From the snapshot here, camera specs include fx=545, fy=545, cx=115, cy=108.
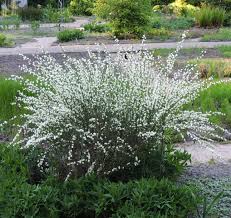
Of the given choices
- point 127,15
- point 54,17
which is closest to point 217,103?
point 127,15

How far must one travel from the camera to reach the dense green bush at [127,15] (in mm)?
14922

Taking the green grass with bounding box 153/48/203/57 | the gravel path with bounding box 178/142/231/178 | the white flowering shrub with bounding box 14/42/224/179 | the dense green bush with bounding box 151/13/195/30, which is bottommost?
the dense green bush with bounding box 151/13/195/30

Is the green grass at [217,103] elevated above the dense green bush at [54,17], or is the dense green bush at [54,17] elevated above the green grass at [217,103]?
the green grass at [217,103]

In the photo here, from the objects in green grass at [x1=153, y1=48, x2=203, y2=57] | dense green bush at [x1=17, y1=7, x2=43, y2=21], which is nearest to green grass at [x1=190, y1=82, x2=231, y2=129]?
green grass at [x1=153, y1=48, x2=203, y2=57]

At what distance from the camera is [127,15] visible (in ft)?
49.4

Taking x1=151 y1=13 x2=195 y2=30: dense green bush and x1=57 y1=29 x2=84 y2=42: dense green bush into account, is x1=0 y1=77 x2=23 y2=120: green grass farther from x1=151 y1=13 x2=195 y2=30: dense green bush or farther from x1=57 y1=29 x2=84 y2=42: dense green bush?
x1=151 y1=13 x2=195 y2=30: dense green bush

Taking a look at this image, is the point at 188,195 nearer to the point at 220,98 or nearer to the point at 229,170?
the point at 229,170

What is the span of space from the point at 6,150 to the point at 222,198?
1.73 m

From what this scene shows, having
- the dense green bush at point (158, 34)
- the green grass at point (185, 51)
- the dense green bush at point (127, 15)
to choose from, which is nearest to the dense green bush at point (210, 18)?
the dense green bush at point (158, 34)

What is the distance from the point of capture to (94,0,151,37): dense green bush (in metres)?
14.9

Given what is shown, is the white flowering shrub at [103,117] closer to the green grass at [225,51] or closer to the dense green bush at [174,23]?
the green grass at [225,51]

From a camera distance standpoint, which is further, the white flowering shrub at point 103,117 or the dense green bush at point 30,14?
the dense green bush at point 30,14

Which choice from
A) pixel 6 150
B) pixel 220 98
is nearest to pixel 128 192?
pixel 6 150

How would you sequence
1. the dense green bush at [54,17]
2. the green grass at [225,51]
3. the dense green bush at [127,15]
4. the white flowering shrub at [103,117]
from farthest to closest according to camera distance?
the dense green bush at [54,17], the dense green bush at [127,15], the green grass at [225,51], the white flowering shrub at [103,117]
